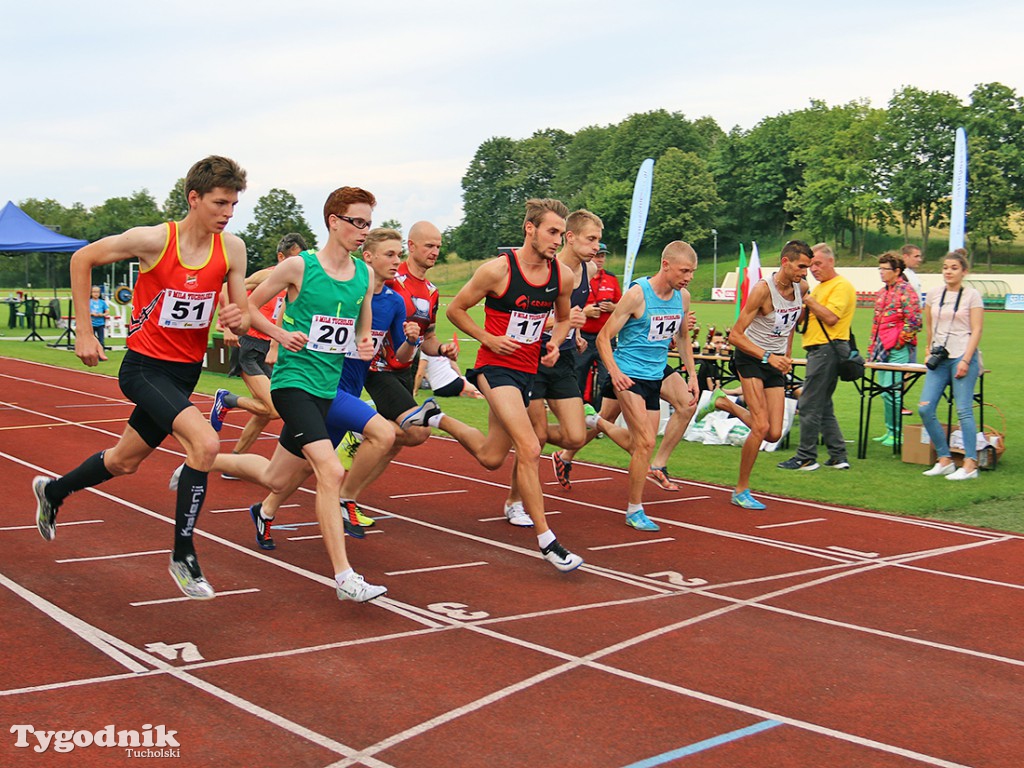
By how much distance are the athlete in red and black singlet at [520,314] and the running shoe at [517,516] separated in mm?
1336

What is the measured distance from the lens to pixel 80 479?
5.80 meters

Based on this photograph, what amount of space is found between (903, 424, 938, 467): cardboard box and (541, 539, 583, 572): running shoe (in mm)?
5900

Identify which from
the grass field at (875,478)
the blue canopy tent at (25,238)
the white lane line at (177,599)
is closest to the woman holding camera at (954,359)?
the grass field at (875,478)

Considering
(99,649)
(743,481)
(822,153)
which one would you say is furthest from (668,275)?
(822,153)

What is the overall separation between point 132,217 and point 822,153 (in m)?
67.0

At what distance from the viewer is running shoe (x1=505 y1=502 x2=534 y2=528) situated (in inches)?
299

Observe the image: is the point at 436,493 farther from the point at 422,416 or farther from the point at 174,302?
the point at 174,302

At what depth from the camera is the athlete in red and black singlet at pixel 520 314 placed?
6.61 meters

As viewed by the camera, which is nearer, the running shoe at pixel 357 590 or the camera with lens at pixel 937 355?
the running shoe at pixel 357 590

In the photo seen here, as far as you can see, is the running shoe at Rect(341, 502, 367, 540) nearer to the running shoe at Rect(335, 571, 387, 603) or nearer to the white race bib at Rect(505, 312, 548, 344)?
the white race bib at Rect(505, 312, 548, 344)

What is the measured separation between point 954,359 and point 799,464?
1744 millimetres

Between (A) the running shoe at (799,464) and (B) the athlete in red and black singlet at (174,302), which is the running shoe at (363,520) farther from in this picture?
(A) the running shoe at (799,464)

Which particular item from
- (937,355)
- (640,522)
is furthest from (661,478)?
(937,355)

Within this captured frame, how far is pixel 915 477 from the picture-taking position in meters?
9.96
